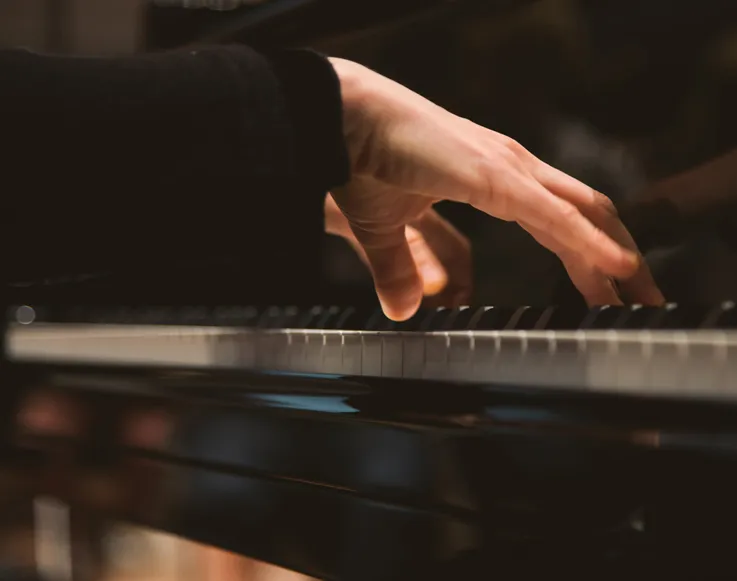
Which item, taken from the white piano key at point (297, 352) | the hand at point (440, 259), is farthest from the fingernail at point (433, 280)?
the white piano key at point (297, 352)

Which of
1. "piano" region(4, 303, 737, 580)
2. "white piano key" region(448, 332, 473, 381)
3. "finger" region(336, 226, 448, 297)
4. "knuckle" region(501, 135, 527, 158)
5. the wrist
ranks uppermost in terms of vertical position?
the wrist

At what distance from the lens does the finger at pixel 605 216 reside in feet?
1.88

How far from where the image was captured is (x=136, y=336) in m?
0.99

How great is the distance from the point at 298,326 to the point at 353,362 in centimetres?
14

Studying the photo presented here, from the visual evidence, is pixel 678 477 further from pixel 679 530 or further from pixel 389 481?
pixel 389 481

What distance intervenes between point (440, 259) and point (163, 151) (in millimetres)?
240

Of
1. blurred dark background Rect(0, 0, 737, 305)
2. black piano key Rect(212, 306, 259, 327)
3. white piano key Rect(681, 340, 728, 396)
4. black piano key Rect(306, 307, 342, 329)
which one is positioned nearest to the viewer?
white piano key Rect(681, 340, 728, 396)

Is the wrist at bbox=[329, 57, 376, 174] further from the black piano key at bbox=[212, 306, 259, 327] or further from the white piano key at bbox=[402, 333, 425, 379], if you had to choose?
the black piano key at bbox=[212, 306, 259, 327]

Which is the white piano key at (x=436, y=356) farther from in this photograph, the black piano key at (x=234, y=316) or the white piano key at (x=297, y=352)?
the black piano key at (x=234, y=316)

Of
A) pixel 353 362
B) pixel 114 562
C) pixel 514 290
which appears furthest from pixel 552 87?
pixel 114 562

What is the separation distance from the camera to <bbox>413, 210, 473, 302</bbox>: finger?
71 cm

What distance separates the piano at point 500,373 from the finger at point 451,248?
11mm

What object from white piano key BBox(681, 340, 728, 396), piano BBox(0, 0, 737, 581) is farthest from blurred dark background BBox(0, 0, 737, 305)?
white piano key BBox(681, 340, 728, 396)

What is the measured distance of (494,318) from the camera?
2.18 ft
